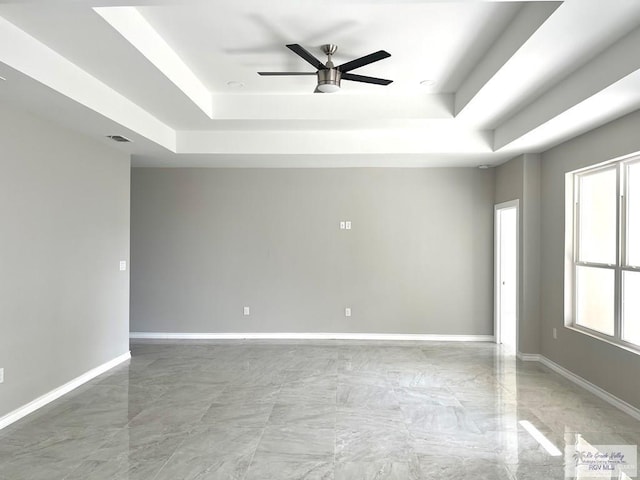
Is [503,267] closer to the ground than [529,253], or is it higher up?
closer to the ground

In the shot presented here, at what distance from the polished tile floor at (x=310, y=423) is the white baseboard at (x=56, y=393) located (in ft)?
0.27

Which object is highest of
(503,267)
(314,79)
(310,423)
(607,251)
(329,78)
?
(314,79)

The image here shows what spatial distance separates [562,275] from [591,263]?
0.44m

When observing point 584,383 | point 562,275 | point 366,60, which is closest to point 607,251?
point 562,275

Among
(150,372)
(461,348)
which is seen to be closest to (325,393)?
(150,372)

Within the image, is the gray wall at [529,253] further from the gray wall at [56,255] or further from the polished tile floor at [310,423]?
the gray wall at [56,255]

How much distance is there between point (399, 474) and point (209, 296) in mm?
4276

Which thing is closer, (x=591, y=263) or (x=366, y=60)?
(x=366, y=60)

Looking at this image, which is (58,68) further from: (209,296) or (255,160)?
(209,296)

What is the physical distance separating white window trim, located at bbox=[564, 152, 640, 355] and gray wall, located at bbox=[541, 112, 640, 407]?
6 cm

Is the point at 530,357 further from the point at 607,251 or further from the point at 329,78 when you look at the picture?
the point at 329,78

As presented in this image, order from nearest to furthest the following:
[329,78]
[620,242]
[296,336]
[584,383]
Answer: [329,78] < [620,242] < [584,383] < [296,336]

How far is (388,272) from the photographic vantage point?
627cm

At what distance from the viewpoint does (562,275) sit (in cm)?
468
